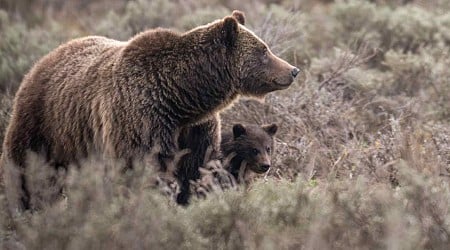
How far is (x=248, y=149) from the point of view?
8.44 meters

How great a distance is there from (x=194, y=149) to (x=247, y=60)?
33.2 inches

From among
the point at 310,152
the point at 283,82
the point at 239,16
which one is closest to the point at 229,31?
the point at 239,16

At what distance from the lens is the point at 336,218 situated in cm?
561

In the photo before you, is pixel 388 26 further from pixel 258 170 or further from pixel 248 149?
pixel 258 170

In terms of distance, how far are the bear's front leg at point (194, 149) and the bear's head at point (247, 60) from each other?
1.34 ft

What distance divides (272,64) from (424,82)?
4166mm

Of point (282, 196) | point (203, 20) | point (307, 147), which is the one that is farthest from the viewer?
point (203, 20)

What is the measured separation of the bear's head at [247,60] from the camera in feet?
23.9

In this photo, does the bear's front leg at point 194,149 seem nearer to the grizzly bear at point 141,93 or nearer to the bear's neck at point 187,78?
the grizzly bear at point 141,93

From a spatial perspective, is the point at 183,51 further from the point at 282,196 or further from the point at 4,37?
the point at 4,37

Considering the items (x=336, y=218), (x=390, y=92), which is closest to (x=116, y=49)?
(x=336, y=218)

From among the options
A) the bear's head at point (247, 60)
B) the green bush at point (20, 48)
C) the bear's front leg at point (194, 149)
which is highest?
the bear's head at point (247, 60)

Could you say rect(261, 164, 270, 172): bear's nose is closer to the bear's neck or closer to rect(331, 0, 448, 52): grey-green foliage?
the bear's neck

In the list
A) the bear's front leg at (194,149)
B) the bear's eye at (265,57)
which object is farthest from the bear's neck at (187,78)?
the bear's eye at (265,57)
